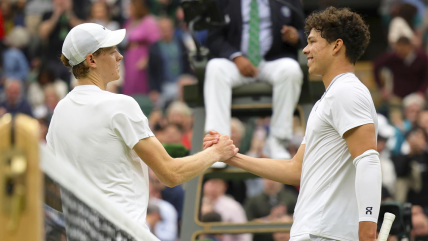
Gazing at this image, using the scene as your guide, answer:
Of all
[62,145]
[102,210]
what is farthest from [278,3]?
[102,210]

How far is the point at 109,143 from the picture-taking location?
427 cm

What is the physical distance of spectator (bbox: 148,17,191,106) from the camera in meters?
12.2

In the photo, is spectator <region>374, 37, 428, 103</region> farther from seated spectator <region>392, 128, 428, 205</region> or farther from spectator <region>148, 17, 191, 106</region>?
spectator <region>148, 17, 191, 106</region>

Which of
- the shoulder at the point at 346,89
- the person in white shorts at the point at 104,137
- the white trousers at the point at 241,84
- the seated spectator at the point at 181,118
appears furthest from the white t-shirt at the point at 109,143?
the seated spectator at the point at 181,118

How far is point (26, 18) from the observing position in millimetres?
13938

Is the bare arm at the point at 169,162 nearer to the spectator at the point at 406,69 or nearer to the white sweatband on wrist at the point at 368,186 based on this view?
the white sweatband on wrist at the point at 368,186

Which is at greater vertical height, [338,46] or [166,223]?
[338,46]

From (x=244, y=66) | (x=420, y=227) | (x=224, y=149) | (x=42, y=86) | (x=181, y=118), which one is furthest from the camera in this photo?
(x=42, y=86)

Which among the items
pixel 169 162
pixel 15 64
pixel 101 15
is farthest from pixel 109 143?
pixel 15 64

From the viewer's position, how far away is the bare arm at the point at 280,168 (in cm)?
482

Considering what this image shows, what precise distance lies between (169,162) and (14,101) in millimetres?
8184

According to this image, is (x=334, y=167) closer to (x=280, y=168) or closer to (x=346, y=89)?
(x=346, y=89)

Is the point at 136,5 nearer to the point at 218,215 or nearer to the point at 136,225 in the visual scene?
the point at 218,215

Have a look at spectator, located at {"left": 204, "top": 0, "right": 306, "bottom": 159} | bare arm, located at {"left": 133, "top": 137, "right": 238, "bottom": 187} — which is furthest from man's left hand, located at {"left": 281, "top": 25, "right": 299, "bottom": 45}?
bare arm, located at {"left": 133, "top": 137, "right": 238, "bottom": 187}
